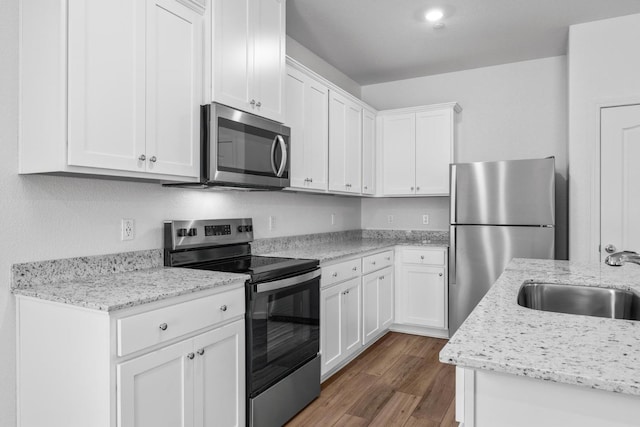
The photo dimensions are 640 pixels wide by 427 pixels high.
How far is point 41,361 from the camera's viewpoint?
163cm

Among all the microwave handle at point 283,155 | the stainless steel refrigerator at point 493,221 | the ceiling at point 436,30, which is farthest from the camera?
the stainless steel refrigerator at point 493,221

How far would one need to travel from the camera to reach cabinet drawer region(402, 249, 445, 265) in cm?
394

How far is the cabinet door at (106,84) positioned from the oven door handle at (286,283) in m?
0.80

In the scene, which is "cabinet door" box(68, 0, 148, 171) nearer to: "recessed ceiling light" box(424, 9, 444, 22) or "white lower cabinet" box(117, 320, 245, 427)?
"white lower cabinet" box(117, 320, 245, 427)

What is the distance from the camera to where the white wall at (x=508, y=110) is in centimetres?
397

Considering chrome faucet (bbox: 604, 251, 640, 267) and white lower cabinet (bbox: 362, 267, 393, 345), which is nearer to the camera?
chrome faucet (bbox: 604, 251, 640, 267)

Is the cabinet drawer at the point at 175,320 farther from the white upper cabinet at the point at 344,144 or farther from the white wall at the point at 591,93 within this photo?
the white wall at the point at 591,93

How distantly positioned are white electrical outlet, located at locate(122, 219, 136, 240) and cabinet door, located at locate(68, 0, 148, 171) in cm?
42

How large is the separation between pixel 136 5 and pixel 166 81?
0.32 meters

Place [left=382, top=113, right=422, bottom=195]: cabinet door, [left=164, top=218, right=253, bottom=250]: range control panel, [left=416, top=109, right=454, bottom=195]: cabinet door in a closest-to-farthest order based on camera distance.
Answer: [left=164, top=218, right=253, bottom=250]: range control panel
[left=416, top=109, right=454, bottom=195]: cabinet door
[left=382, top=113, right=422, bottom=195]: cabinet door

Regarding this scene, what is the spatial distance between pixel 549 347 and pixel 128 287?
149cm

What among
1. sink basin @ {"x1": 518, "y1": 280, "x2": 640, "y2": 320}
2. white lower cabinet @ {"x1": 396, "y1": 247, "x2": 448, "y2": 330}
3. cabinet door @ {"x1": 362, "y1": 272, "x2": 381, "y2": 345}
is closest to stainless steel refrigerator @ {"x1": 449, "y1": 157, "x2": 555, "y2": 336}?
white lower cabinet @ {"x1": 396, "y1": 247, "x2": 448, "y2": 330}

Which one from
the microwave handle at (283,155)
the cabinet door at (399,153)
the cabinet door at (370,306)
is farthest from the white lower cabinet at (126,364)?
the cabinet door at (399,153)

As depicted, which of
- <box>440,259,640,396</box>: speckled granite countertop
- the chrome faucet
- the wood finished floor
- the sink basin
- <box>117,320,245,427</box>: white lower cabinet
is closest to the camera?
<box>440,259,640,396</box>: speckled granite countertop
